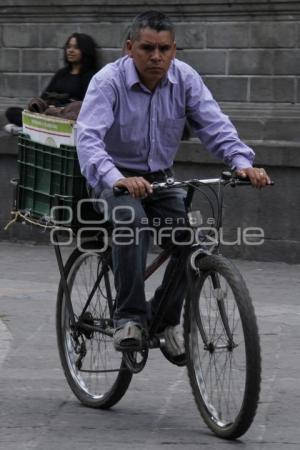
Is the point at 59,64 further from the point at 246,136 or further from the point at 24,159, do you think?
the point at 24,159

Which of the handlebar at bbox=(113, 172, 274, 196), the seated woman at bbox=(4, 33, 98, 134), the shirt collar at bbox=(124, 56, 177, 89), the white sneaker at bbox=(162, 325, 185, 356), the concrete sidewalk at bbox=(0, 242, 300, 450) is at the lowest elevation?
the concrete sidewalk at bbox=(0, 242, 300, 450)

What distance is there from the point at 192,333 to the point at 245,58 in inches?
228

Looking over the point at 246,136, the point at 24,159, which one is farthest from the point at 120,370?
the point at 246,136

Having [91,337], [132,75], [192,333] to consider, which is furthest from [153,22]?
[91,337]

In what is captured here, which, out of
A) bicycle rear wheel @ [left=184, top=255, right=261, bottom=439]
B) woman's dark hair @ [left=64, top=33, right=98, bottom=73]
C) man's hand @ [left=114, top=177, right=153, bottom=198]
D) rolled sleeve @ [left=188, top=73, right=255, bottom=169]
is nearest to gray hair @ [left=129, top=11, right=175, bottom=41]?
rolled sleeve @ [left=188, top=73, right=255, bottom=169]

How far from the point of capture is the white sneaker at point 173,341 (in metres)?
5.70

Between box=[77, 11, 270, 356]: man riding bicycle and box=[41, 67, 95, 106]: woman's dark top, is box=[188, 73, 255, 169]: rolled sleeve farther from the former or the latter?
box=[41, 67, 95, 106]: woman's dark top

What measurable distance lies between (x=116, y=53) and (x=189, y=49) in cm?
70

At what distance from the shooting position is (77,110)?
6.29 m

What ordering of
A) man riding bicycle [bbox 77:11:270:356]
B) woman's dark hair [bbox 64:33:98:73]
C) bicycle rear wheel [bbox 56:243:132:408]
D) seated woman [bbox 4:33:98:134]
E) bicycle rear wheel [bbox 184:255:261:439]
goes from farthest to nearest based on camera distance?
woman's dark hair [bbox 64:33:98:73]
seated woman [bbox 4:33:98:134]
bicycle rear wheel [bbox 56:243:132:408]
man riding bicycle [bbox 77:11:270:356]
bicycle rear wheel [bbox 184:255:261:439]

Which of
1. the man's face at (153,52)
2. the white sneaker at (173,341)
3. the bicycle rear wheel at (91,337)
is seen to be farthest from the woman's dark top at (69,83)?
the white sneaker at (173,341)

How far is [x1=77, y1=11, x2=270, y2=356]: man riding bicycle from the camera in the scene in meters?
5.53

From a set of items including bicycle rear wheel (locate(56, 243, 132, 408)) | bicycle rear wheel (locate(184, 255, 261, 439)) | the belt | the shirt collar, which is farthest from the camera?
bicycle rear wheel (locate(56, 243, 132, 408))

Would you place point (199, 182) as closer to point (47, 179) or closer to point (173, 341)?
point (173, 341)
